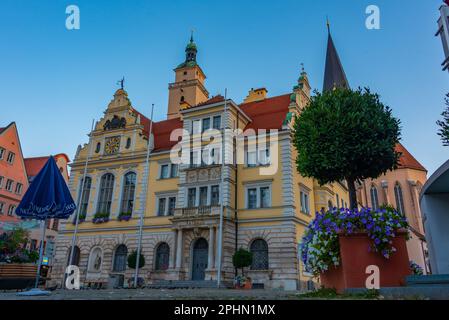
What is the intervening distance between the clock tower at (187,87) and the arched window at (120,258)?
25594mm

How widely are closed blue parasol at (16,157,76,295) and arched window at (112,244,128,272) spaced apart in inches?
778

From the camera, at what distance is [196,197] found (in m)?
29.8

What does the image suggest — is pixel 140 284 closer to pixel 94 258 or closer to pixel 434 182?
pixel 94 258

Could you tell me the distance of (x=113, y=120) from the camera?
125 feet

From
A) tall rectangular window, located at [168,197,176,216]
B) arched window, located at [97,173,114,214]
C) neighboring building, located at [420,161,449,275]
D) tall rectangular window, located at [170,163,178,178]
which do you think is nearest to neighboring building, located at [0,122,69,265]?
arched window, located at [97,173,114,214]

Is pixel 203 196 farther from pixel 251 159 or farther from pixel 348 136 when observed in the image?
pixel 348 136

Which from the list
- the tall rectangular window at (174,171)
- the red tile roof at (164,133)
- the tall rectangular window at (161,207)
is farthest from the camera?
the red tile roof at (164,133)

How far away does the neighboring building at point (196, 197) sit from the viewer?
89.4 feet

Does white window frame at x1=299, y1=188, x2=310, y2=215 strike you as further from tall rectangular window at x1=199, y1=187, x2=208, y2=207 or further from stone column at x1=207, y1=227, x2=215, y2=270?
tall rectangular window at x1=199, y1=187, x2=208, y2=207

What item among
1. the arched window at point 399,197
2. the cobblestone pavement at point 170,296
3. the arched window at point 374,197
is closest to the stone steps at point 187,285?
the cobblestone pavement at point 170,296

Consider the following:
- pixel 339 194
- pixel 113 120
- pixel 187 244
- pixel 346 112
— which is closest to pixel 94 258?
pixel 187 244

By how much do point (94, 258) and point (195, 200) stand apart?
12947 mm

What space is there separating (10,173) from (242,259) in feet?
124

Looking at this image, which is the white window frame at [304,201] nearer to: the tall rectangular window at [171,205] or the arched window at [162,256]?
the tall rectangular window at [171,205]
